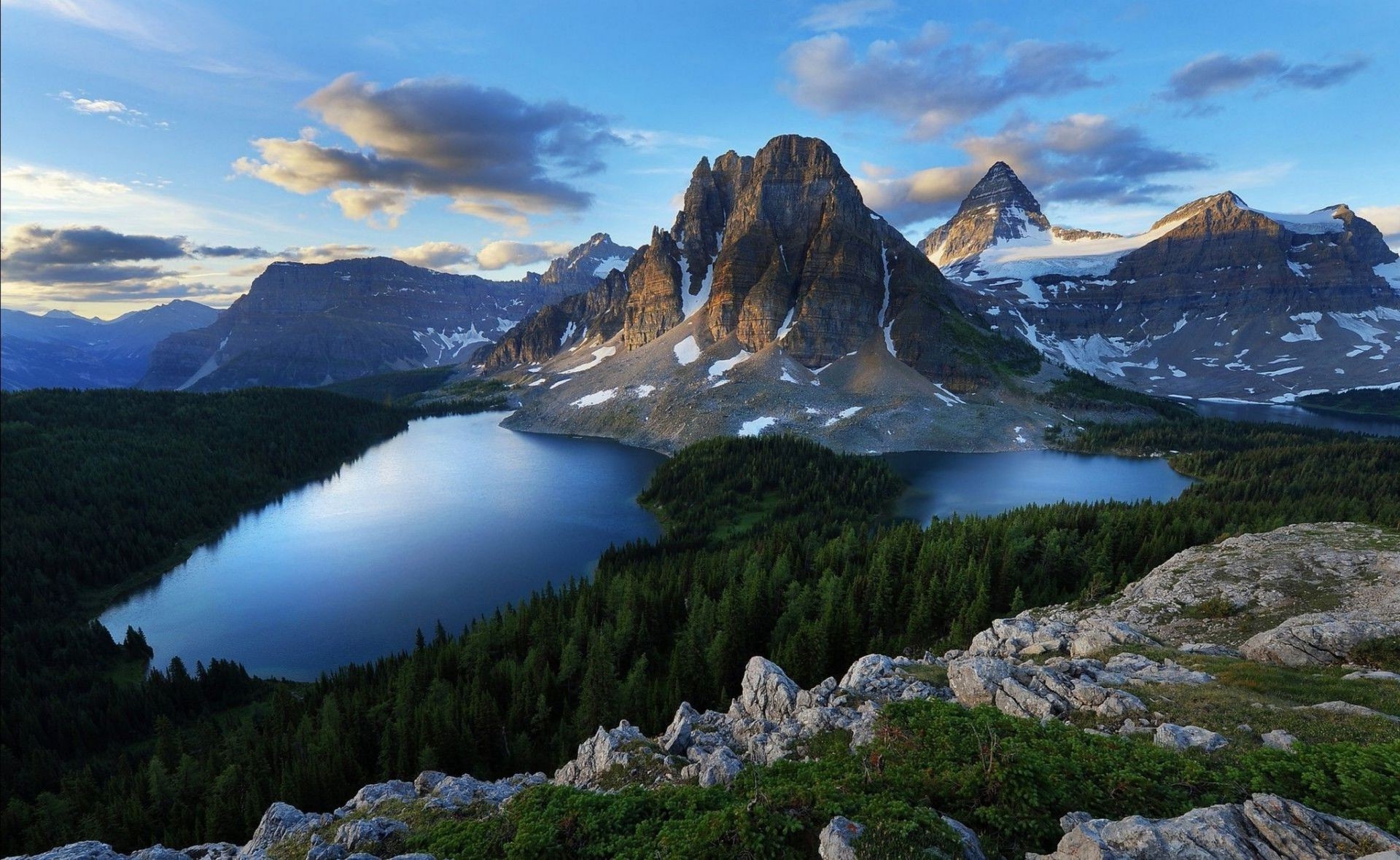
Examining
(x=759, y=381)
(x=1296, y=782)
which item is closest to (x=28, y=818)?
(x=1296, y=782)

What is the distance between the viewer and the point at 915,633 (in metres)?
36.2

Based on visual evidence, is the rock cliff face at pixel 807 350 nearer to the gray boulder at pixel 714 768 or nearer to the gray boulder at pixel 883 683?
the gray boulder at pixel 883 683

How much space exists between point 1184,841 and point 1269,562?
86.9ft

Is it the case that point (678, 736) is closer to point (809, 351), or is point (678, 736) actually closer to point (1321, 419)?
point (809, 351)

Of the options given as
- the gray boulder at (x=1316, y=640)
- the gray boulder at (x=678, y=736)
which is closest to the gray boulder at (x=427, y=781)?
the gray boulder at (x=678, y=736)

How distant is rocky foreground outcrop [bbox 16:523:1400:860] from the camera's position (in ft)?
29.0

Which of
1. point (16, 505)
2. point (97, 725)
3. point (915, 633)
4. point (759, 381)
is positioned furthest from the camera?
point (759, 381)

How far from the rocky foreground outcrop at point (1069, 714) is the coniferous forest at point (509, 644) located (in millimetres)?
8610

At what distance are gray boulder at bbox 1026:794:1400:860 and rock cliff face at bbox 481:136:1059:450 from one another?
371ft

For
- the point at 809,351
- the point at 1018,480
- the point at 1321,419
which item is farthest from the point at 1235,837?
the point at 1321,419

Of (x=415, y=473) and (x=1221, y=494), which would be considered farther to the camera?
(x=415, y=473)

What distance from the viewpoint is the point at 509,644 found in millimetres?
41250

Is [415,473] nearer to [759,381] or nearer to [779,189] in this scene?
[759,381]

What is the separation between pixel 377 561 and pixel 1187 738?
68480 mm
